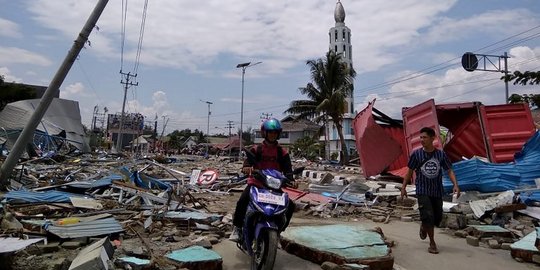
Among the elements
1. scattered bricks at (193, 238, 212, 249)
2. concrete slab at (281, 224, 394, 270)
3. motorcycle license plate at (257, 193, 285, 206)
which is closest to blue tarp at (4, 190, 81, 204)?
scattered bricks at (193, 238, 212, 249)

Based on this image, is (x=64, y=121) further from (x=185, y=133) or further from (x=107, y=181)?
(x=185, y=133)

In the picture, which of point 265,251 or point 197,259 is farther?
point 197,259

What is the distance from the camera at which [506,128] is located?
34.1 ft

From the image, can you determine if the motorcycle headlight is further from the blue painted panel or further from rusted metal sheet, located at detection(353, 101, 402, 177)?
rusted metal sheet, located at detection(353, 101, 402, 177)

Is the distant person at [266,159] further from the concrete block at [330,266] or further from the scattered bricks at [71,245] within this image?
the scattered bricks at [71,245]

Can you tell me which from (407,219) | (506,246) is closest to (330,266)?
(506,246)

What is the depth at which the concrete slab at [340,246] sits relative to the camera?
14.5 ft

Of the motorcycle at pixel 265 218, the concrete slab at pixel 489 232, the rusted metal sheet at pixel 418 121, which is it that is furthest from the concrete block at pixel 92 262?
the rusted metal sheet at pixel 418 121

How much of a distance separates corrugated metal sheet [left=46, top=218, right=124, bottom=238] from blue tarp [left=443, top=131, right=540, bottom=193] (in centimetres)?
684

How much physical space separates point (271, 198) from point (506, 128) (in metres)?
8.82

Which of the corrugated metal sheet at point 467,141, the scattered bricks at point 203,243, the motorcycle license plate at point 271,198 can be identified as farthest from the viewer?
the corrugated metal sheet at point 467,141

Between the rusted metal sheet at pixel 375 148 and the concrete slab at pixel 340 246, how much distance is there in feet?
25.8

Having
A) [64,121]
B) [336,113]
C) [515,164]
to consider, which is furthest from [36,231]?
[64,121]

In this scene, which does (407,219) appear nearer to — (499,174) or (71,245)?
(499,174)
